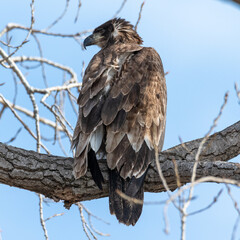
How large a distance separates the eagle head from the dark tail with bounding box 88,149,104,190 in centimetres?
214

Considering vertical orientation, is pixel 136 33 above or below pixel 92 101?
above

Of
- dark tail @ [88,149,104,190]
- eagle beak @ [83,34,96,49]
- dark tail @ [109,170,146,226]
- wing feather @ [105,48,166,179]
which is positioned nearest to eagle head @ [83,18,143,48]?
eagle beak @ [83,34,96,49]

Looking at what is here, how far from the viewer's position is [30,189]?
4.38 m

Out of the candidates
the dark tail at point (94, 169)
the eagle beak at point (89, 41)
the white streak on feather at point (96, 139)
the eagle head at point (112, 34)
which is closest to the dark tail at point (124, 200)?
the dark tail at point (94, 169)

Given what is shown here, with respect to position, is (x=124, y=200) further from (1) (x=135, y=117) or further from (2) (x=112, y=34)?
(2) (x=112, y=34)

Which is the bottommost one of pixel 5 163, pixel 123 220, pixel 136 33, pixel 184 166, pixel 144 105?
pixel 123 220

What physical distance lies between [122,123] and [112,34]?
2120 millimetres

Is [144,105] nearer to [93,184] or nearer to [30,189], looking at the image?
[93,184]

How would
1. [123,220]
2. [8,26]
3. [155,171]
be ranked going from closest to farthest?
[123,220], [155,171], [8,26]

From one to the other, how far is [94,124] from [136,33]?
7.20 feet

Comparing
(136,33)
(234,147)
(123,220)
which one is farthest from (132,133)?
(136,33)

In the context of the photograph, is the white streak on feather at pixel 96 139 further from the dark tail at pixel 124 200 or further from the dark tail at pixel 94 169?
the dark tail at pixel 124 200

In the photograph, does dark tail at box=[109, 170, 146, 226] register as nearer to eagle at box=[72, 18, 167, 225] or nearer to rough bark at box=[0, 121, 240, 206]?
eagle at box=[72, 18, 167, 225]

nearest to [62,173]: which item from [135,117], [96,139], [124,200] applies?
[96,139]
